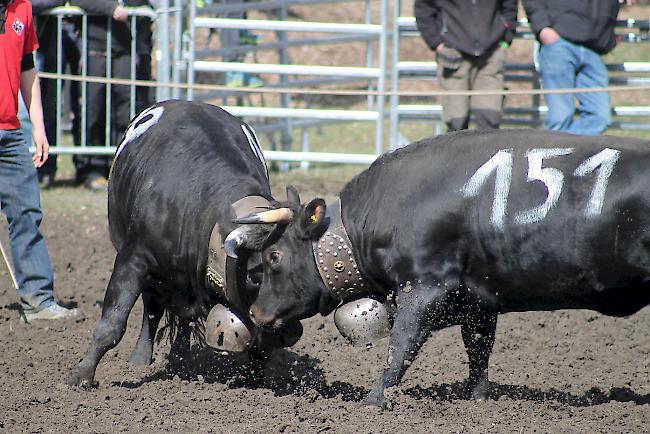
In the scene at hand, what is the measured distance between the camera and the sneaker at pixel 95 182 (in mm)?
10383

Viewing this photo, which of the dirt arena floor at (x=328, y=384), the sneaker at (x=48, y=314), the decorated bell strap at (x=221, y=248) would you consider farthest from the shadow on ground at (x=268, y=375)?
the sneaker at (x=48, y=314)

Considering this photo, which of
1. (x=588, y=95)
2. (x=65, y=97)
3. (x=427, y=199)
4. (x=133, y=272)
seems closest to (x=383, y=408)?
(x=427, y=199)

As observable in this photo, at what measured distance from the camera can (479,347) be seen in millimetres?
5410

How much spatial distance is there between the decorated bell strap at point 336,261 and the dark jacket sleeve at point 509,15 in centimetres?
492

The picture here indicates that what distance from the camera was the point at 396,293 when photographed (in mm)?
5094

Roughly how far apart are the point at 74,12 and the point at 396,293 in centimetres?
567

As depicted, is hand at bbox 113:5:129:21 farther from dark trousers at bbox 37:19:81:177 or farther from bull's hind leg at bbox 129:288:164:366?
bull's hind leg at bbox 129:288:164:366

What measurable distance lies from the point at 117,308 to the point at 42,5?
4.73 m

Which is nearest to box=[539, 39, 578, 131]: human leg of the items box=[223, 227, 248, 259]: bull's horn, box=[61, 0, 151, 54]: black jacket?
box=[61, 0, 151, 54]: black jacket

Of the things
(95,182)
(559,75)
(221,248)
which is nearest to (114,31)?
(95,182)

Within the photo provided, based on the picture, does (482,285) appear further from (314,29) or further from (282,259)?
(314,29)

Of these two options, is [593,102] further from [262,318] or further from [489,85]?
[262,318]

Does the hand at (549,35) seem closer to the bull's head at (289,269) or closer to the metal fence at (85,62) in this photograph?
the metal fence at (85,62)

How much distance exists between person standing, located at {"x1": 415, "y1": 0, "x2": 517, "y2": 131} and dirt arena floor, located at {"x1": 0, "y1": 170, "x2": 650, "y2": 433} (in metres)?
2.83
